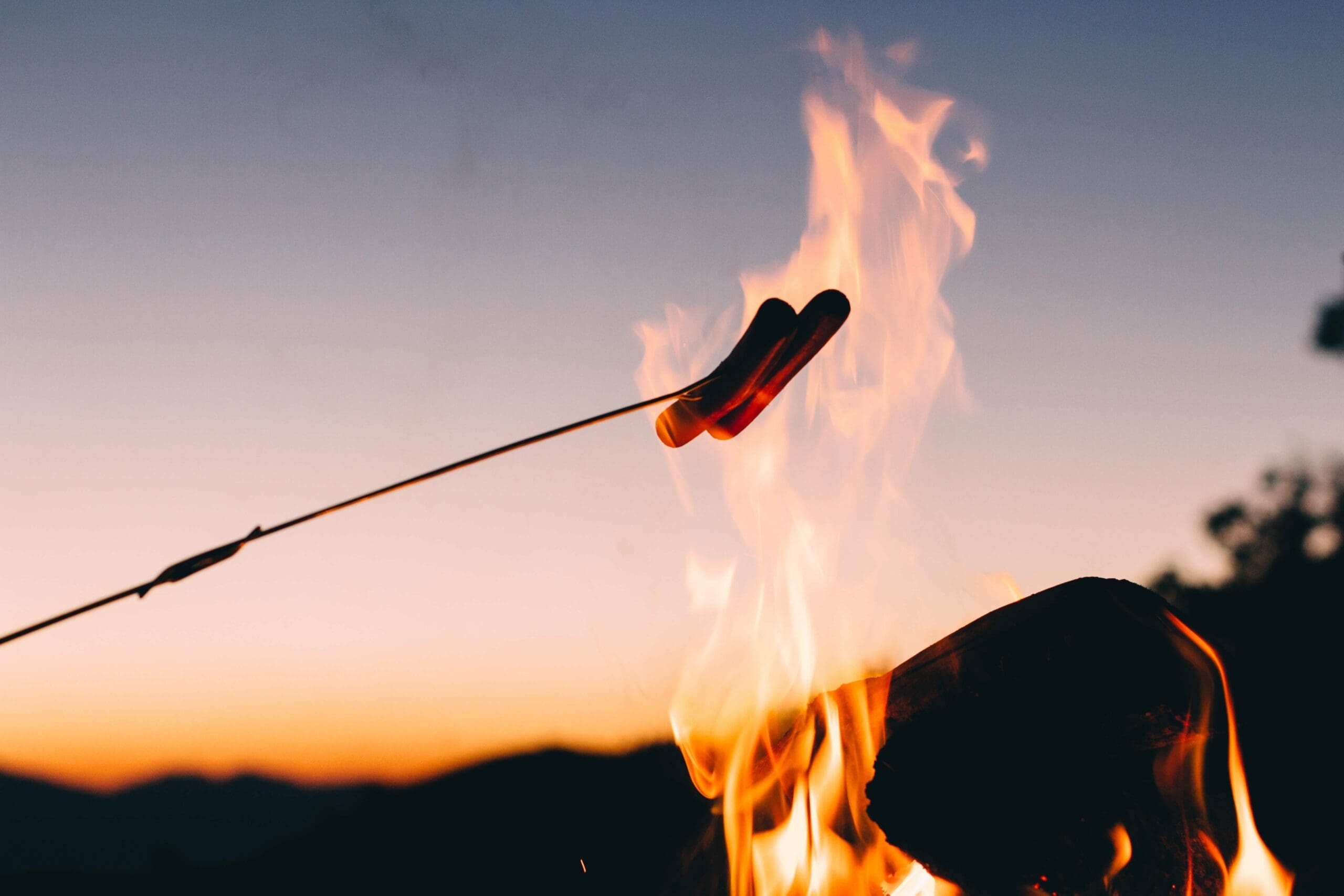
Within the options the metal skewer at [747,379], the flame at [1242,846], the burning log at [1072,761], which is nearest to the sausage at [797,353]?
the metal skewer at [747,379]

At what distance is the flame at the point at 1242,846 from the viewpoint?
2.75 meters

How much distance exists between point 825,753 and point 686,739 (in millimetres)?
857

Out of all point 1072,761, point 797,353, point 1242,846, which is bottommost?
point 1242,846

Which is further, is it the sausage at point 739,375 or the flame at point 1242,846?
the sausage at point 739,375

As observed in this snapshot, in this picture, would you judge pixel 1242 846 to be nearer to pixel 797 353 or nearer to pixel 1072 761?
pixel 1072 761

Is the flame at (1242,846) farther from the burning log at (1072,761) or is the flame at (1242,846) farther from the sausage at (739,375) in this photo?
the sausage at (739,375)

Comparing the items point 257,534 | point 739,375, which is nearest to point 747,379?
point 739,375

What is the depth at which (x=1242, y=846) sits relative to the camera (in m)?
2.82

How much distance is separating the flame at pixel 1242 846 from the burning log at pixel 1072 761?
36 millimetres

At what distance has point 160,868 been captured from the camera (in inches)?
166

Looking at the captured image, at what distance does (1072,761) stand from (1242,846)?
65cm

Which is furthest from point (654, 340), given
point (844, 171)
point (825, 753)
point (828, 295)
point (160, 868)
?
point (160, 868)

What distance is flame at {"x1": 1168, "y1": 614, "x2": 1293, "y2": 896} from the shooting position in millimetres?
2748

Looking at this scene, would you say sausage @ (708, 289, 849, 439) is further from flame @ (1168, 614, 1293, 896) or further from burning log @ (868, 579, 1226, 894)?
Answer: flame @ (1168, 614, 1293, 896)
